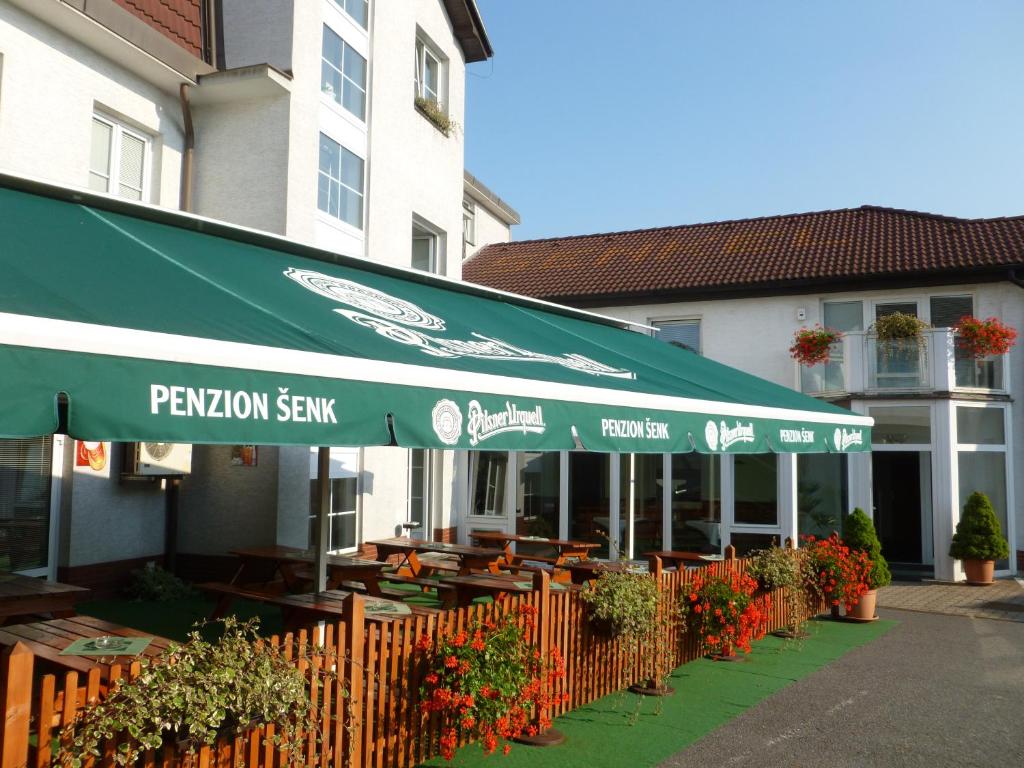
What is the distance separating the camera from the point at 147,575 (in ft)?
37.9

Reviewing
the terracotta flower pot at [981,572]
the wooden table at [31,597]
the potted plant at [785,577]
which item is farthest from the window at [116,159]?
the terracotta flower pot at [981,572]

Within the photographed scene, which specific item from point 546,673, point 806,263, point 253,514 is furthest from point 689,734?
point 806,263

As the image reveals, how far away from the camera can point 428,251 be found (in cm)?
1759

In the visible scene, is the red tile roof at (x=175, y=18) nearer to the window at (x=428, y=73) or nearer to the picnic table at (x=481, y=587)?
the window at (x=428, y=73)

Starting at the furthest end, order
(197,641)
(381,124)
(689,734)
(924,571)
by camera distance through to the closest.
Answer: (924,571)
(381,124)
(689,734)
(197,641)

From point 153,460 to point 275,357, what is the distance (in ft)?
25.7

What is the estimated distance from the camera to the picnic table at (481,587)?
9330mm

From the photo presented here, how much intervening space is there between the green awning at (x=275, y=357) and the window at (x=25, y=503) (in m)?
4.58

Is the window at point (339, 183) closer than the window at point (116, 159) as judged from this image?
No

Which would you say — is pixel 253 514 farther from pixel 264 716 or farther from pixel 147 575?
pixel 264 716

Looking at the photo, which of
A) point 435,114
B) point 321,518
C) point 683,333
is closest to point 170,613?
point 321,518

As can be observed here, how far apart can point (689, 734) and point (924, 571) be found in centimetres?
1522

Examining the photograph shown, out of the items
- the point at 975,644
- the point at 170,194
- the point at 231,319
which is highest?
the point at 170,194

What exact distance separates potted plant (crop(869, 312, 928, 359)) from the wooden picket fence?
45.5ft
